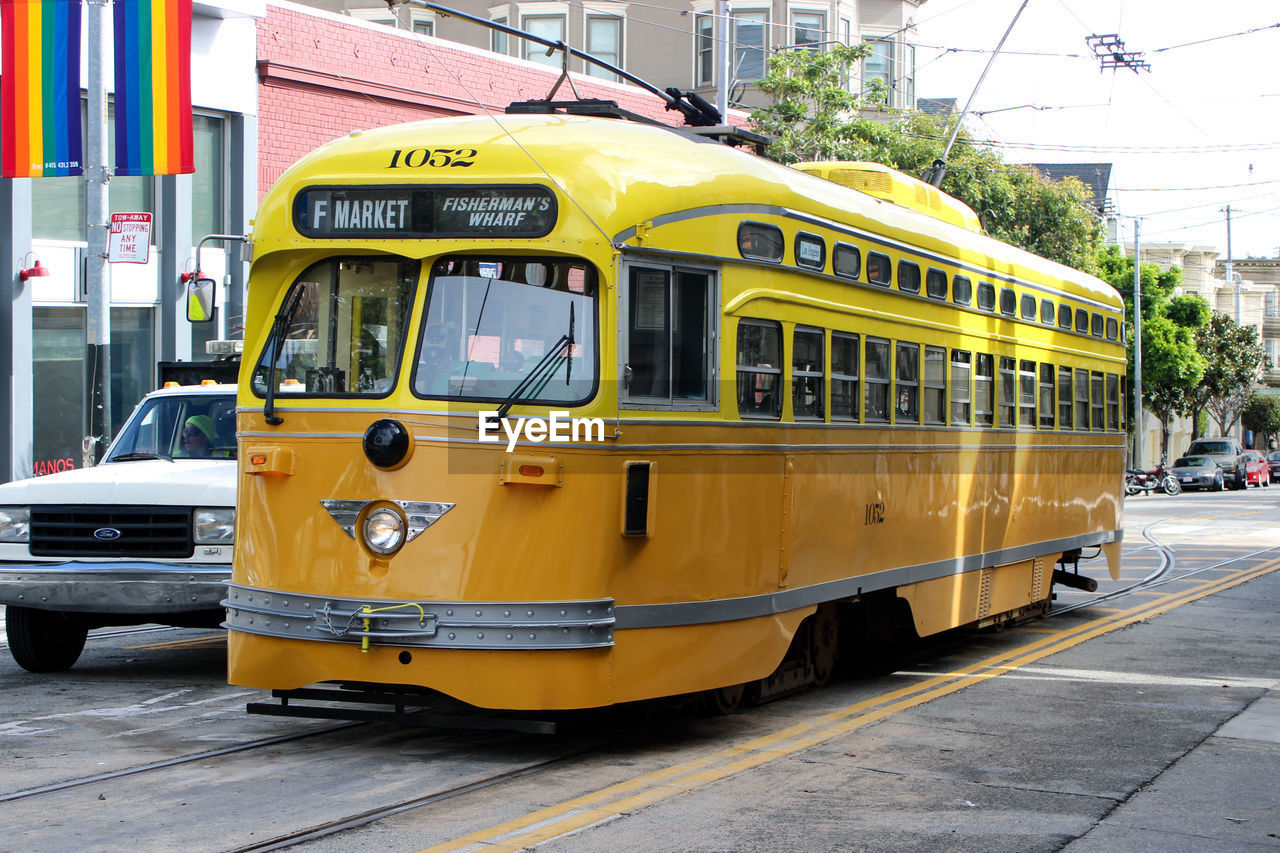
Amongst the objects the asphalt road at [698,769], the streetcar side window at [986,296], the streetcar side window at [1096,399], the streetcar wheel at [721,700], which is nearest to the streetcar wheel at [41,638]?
the asphalt road at [698,769]

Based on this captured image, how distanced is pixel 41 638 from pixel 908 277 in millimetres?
6598

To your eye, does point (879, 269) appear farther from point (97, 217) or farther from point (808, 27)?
point (808, 27)

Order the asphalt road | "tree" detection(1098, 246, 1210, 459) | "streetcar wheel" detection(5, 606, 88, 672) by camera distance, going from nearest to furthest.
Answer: the asphalt road → "streetcar wheel" detection(5, 606, 88, 672) → "tree" detection(1098, 246, 1210, 459)

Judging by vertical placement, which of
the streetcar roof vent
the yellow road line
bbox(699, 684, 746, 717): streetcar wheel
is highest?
the streetcar roof vent

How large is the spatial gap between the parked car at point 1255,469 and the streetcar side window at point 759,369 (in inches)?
2020

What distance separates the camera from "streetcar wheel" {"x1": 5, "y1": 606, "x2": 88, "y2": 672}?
10.7 metres

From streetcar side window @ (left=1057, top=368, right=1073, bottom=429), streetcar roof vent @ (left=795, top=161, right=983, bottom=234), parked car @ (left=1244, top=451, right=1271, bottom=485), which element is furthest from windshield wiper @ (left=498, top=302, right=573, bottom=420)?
parked car @ (left=1244, top=451, right=1271, bottom=485)

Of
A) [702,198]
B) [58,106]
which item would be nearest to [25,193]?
[58,106]

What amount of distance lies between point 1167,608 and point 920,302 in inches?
262

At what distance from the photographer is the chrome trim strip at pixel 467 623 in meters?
7.30

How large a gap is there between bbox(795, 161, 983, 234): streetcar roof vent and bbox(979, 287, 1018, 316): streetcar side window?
0.74 metres

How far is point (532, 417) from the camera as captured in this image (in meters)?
7.41

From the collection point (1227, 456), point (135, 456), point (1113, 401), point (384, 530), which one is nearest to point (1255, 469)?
point (1227, 456)

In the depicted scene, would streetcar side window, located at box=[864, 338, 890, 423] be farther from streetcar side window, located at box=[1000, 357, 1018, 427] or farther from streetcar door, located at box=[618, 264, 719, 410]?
streetcar side window, located at box=[1000, 357, 1018, 427]
